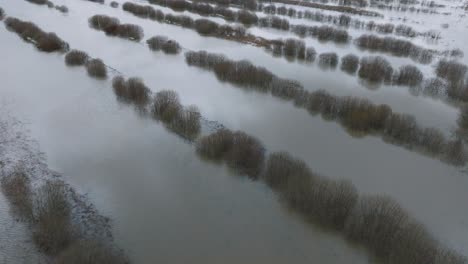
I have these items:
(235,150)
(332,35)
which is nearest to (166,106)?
(235,150)

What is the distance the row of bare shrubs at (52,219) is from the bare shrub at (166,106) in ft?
18.6

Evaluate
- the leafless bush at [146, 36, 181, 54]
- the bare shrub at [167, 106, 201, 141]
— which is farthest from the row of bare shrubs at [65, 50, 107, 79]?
the bare shrub at [167, 106, 201, 141]

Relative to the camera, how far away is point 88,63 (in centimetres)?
2264

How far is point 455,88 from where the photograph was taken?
19016mm

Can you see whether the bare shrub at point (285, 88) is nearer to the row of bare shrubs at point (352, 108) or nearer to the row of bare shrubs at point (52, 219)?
the row of bare shrubs at point (352, 108)

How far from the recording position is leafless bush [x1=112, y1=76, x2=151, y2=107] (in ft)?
60.8

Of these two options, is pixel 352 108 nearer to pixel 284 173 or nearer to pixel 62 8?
pixel 284 173

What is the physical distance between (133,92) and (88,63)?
6.29 metres

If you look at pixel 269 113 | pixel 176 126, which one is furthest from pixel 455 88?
pixel 176 126

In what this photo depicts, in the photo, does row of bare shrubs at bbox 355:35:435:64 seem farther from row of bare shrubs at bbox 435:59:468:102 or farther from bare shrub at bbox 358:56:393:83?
bare shrub at bbox 358:56:393:83

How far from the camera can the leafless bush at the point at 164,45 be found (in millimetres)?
25141

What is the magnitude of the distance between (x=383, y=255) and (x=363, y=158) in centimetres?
534

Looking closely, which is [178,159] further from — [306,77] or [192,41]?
[192,41]

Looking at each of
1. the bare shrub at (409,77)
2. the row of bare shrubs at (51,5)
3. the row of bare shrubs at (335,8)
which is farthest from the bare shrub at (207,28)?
the row of bare shrubs at (51,5)
